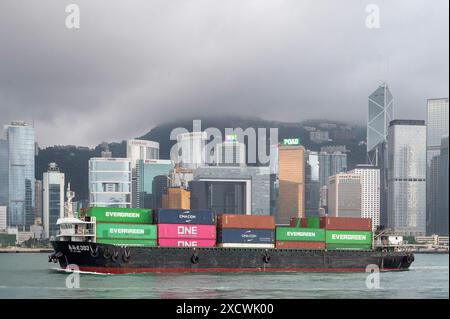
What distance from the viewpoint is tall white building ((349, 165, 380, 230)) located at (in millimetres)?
189175

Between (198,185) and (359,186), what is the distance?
4159cm

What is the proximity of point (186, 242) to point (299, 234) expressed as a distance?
9.78 m

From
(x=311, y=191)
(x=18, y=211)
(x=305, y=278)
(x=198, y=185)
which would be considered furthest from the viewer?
(x=18, y=211)

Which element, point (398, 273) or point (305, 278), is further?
point (398, 273)

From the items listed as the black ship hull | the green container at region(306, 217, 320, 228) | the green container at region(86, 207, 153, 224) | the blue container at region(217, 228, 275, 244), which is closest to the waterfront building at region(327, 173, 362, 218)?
the green container at region(306, 217, 320, 228)

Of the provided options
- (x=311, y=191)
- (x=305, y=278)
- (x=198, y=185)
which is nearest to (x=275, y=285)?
(x=305, y=278)

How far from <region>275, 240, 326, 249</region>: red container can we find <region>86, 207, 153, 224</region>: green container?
1010 cm

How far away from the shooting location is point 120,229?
180 ft

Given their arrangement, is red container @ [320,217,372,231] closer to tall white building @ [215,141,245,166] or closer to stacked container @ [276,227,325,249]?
stacked container @ [276,227,325,249]

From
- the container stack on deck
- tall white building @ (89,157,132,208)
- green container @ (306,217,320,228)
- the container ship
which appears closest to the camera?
the container ship

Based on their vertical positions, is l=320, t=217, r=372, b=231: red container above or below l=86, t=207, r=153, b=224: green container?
below

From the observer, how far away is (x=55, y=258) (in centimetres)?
5641

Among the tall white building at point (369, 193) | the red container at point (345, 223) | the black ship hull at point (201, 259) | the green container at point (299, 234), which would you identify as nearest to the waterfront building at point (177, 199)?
the tall white building at point (369, 193)

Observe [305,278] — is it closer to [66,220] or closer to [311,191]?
[66,220]
